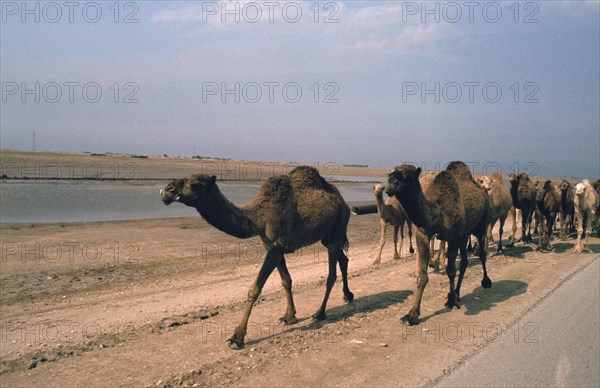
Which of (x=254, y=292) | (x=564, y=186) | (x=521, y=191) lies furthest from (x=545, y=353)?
(x=564, y=186)

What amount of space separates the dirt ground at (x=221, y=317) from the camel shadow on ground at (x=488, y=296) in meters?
0.02

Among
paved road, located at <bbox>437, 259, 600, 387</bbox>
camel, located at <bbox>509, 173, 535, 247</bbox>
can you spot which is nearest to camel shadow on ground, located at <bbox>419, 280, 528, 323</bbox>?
paved road, located at <bbox>437, 259, 600, 387</bbox>

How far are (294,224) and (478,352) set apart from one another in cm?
340

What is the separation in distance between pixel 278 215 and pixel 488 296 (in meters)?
5.50

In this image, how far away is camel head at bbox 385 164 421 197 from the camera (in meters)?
7.11

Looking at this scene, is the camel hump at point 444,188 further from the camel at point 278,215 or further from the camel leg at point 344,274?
the camel leg at point 344,274

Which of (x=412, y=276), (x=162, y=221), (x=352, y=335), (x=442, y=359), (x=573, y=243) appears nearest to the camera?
(x=442, y=359)

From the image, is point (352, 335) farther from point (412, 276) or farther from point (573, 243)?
point (573, 243)

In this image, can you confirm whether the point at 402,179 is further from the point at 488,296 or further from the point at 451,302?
the point at 488,296

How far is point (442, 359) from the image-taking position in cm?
601

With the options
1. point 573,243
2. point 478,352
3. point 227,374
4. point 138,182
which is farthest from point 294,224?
point 138,182

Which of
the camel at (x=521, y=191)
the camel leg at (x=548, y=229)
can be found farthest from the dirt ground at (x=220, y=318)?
the camel at (x=521, y=191)

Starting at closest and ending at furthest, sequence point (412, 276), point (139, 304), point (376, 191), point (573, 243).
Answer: point (139, 304), point (412, 276), point (376, 191), point (573, 243)

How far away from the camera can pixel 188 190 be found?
226 inches
